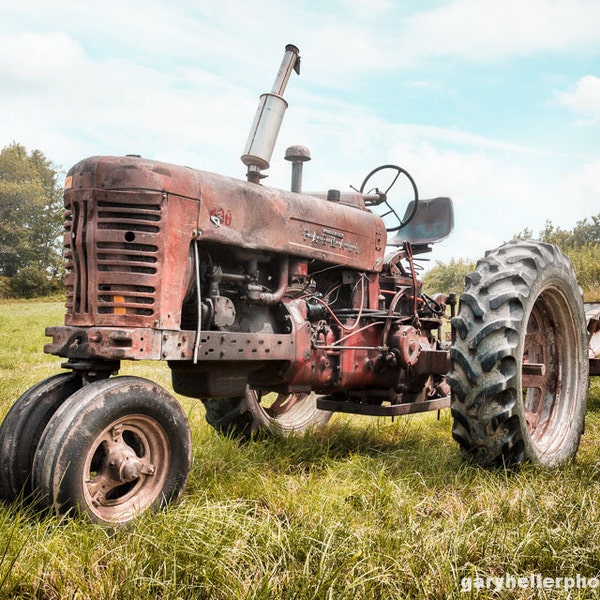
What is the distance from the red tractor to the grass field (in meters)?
0.27

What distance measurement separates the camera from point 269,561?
2432mm

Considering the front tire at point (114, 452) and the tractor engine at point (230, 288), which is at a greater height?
the tractor engine at point (230, 288)

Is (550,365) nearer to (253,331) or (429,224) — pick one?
(429,224)

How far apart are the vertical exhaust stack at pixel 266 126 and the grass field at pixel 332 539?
1.77 m

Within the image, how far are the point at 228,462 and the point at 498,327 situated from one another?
1760mm

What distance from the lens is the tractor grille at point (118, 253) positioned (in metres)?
3.12

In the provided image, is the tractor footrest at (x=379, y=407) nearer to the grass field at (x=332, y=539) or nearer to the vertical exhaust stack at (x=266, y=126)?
the grass field at (x=332, y=539)

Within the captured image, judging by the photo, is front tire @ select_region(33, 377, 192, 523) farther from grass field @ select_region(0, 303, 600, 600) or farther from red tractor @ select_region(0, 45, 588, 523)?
grass field @ select_region(0, 303, 600, 600)

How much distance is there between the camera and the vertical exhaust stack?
3.94 metres

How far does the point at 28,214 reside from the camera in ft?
145

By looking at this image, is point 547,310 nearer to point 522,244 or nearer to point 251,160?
point 522,244

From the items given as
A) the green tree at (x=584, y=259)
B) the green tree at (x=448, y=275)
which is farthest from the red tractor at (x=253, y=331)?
the green tree at (x=448, y=275)

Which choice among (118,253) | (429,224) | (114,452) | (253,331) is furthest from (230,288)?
(429,224)

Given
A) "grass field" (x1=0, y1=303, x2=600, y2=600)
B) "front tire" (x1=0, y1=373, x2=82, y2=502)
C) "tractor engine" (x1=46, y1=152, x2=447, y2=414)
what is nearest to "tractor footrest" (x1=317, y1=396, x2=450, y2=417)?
"tractor engine" (x1=46, y1=152, x2=447, y2=414)
